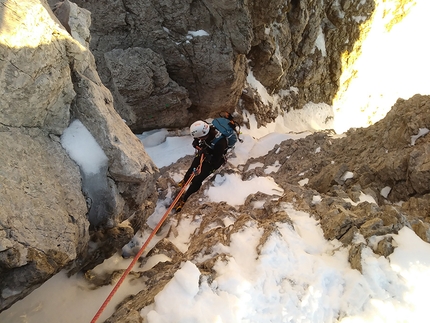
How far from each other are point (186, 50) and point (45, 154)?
9312mm

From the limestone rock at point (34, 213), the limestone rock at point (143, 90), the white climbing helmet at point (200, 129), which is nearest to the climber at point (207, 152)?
the white climbing helmet at point (200, 129)

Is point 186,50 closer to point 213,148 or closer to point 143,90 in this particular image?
point 143,90

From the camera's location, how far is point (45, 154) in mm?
4117

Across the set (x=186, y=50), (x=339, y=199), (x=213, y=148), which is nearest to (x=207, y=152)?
(x=213, y=148)

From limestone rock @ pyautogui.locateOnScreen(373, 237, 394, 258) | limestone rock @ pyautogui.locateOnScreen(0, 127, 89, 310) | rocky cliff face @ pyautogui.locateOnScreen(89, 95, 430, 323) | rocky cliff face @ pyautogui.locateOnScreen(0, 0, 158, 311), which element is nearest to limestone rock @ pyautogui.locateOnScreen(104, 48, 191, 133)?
rocky cliff face @ pyautogui.locateOnScreen(89, 95, 430, 323)

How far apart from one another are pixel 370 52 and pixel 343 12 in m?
4.11

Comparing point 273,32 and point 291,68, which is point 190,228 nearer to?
point 273,32

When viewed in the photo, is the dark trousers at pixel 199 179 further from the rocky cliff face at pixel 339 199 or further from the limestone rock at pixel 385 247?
the limestone rock at pixel 385 247

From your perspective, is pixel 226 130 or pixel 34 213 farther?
pixel 226 130

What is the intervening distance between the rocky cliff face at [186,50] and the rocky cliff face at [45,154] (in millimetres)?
7052

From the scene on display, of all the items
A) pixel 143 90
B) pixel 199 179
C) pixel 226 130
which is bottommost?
pixel 199 179

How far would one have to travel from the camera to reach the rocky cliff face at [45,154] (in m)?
3.37

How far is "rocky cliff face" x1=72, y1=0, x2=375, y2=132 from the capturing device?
37.1 ft

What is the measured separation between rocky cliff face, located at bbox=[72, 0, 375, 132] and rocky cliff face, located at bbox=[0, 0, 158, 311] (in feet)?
23.1
